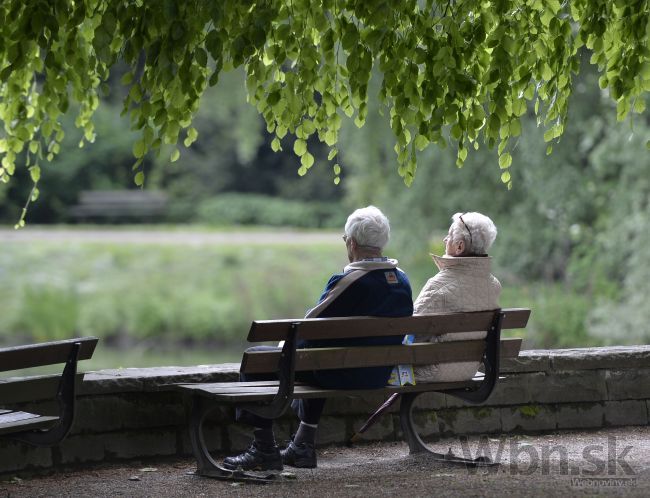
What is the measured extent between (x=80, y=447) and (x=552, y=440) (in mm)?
2541

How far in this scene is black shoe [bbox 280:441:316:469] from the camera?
5832mm

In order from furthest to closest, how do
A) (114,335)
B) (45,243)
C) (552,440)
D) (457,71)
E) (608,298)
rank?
(45,243)
(114,335)
(608,298)
(552,440)
(457,71)

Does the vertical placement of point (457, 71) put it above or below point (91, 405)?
above

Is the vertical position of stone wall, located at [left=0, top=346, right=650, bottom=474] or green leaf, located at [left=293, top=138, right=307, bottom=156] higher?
green leaf, located at [left=293, top=138, right=307, bottom=156]

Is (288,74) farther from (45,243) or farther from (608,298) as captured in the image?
(45,243)

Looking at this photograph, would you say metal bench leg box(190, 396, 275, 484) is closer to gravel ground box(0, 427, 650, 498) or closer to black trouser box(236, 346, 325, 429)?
gravel ground box(0, 427, 650, 498)

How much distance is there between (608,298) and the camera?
61.9 feet

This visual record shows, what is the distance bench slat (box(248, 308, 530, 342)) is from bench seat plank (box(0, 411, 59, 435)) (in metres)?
0.92

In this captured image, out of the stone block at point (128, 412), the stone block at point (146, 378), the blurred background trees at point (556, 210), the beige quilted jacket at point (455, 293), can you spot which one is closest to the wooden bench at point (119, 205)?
the blurred background trees at point (556, 210)

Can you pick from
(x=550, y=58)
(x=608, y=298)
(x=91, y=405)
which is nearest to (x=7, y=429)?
(x=91, y=405)

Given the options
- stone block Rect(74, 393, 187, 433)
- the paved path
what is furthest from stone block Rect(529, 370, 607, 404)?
the paved path

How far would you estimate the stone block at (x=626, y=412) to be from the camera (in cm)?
683

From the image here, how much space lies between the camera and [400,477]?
220 inches

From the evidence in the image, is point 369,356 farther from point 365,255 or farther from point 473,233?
point 473,233
